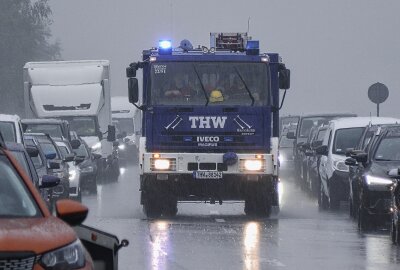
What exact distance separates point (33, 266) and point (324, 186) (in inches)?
832

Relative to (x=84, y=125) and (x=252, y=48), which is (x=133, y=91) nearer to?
(x=252, y=48)

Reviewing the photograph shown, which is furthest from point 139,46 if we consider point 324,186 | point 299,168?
point 324,186

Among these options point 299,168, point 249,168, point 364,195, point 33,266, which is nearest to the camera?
point 33,266

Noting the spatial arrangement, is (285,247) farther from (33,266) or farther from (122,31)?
(122,31)

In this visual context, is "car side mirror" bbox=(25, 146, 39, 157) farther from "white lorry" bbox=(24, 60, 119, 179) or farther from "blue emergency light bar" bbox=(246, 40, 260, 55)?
"white lorry" bbox=(24, 60, 119, 179)

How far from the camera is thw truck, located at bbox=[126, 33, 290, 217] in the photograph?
26656 mm

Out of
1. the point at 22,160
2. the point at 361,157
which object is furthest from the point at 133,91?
the point at 22,160

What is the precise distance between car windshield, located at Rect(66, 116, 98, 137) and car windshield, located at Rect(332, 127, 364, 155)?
54.3 feet

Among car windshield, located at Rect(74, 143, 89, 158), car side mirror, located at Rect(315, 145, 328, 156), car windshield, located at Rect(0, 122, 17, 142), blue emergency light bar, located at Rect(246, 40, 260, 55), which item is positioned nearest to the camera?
blue emergency light bar, located at Rect(246, 40, 260, 55)

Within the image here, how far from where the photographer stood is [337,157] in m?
31.2

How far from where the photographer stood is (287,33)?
186250 mm

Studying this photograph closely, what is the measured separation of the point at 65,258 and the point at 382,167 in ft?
45.2

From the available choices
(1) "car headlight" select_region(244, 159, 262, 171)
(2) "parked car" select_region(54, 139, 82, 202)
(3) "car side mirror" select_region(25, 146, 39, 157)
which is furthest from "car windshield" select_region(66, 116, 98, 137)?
(3) "car side mirror" select_region(25, 146, 39, 157)

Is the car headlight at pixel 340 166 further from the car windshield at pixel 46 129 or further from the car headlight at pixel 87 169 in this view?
the car windshield at pixel 46 129
